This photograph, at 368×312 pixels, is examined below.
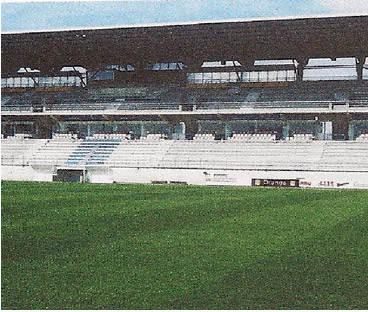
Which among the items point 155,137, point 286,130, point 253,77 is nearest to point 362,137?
point 286,130

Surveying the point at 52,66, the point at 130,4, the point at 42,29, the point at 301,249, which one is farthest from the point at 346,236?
the point at 52,66

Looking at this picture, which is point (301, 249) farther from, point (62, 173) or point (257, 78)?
point (257, 78)

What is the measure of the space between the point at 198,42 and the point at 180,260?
827 inches

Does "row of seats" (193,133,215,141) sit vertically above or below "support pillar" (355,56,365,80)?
below

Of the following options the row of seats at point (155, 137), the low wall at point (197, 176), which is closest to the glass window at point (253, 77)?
the row of seats at point (155, 137)

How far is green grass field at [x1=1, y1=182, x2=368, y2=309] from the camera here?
168 inches

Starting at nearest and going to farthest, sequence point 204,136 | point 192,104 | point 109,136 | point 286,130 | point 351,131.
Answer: point 351,131
point 286,130
point 204,136
point 192,104
point 109,136

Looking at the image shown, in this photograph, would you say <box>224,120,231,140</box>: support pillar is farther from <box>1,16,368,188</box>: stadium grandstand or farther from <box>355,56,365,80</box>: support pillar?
<box>355,56,365,80</box>: support pillar

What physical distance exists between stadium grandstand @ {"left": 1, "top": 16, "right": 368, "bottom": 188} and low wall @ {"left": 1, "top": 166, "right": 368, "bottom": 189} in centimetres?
5

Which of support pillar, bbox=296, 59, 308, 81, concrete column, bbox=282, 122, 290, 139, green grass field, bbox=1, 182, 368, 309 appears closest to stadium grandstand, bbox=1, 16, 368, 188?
concrete column, bbox=282, 122, 290, 139

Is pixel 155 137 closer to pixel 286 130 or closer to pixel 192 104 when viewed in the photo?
pixel 192 104

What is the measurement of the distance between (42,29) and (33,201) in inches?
579

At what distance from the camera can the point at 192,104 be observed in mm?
29469

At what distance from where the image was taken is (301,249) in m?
6.50
